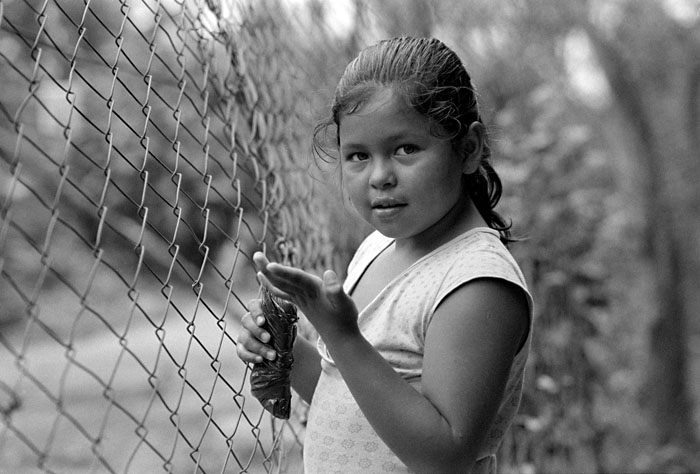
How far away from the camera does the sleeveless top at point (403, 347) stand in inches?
58.7

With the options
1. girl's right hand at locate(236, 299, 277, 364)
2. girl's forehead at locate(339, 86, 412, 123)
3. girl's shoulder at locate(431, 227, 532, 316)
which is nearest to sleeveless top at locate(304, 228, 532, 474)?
girl's shoulder at locate(431, 227, 532, 316)

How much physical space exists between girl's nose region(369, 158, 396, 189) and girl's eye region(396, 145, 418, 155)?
27mm

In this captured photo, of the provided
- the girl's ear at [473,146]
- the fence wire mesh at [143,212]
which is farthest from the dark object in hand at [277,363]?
the girl's ear at [473,146]

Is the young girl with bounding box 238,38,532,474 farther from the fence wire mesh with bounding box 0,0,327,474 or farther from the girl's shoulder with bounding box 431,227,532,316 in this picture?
the fence wire mesh with bounding box 0,0,327,474

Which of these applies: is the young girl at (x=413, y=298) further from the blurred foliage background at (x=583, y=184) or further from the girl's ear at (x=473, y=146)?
the blurred foliage background at (x=583, y=184)

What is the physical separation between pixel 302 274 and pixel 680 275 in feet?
13.3

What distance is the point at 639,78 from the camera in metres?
5.34

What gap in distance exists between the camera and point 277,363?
1.69 m

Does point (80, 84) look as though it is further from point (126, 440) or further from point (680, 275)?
point (680, 275)

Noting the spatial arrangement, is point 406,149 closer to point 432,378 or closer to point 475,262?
point 475,262

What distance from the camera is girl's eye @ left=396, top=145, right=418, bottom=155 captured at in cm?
153

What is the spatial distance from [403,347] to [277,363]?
0.29m

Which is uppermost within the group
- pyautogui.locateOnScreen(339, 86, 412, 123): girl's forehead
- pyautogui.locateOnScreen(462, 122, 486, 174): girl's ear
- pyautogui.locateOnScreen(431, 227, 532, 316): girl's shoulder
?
pyautogui.locateOnScreen(339, 86, 412, 123): girl's forehead

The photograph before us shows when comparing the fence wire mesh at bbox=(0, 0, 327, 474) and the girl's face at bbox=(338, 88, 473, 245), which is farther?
the fence wire mesh at bbox=(0, 0, 327, 474)
